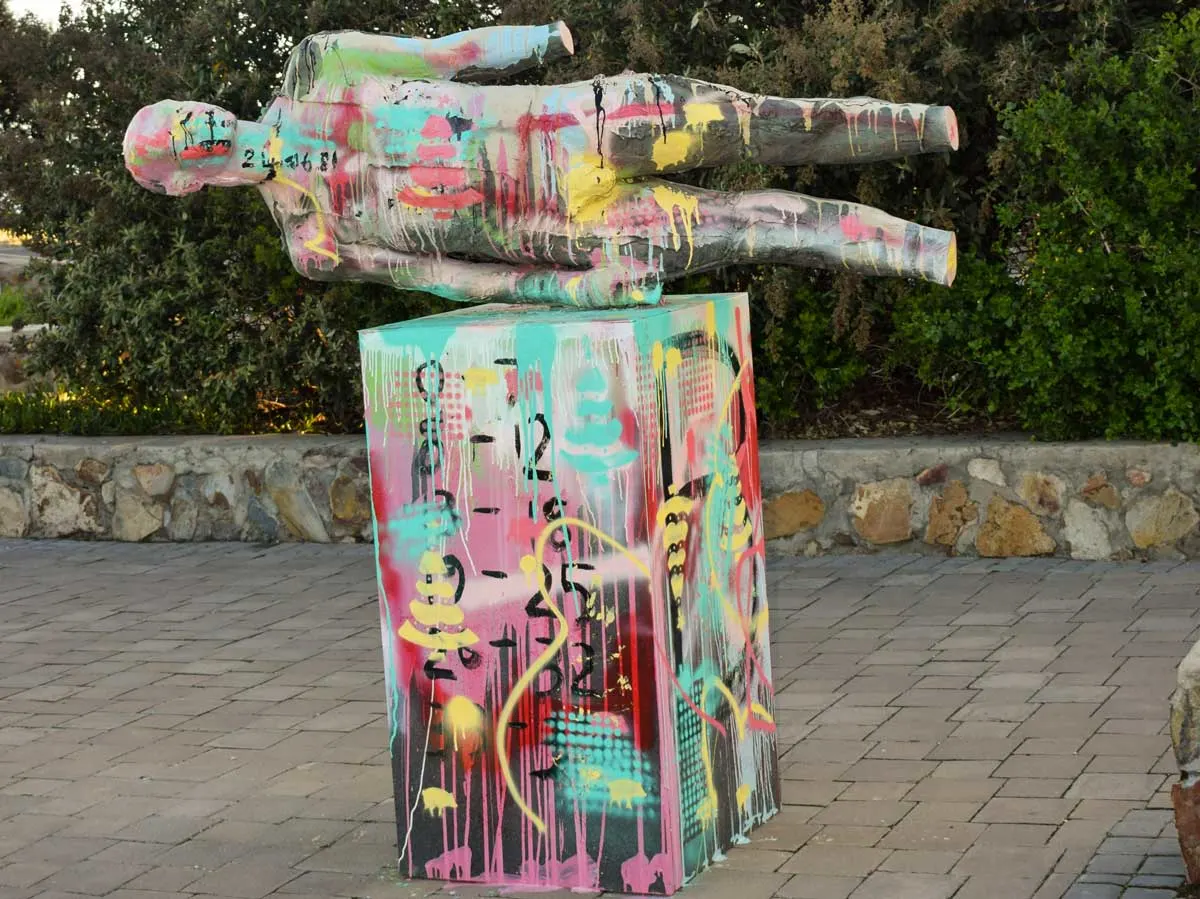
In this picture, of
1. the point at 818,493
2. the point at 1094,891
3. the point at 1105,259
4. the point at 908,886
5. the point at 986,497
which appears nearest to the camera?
the point at 1094,891

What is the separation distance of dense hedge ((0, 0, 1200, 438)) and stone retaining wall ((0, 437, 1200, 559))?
0.98 feet

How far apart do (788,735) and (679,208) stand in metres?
1.94

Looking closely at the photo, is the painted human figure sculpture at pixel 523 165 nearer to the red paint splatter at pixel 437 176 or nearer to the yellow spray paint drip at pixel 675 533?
the red paint splatter at pixel 437 176

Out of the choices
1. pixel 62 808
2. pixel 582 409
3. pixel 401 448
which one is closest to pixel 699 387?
pixel 582 409

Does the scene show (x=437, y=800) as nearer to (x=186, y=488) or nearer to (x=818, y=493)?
(x=818, y=493)

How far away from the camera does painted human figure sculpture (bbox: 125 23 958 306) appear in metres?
4.30

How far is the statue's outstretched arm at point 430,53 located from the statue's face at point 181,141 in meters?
0.21

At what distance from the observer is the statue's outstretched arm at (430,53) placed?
4520 millimetres

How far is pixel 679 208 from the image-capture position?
4.41 meters

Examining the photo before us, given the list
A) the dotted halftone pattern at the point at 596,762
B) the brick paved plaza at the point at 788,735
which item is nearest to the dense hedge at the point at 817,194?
the brick paved plaza at the point at 788,735

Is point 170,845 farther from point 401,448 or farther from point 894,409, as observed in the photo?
point 894,409

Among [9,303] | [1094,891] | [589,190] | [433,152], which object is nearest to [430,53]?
[433,152]

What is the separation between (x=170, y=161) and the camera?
14.9ft

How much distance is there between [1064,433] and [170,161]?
180 inches
